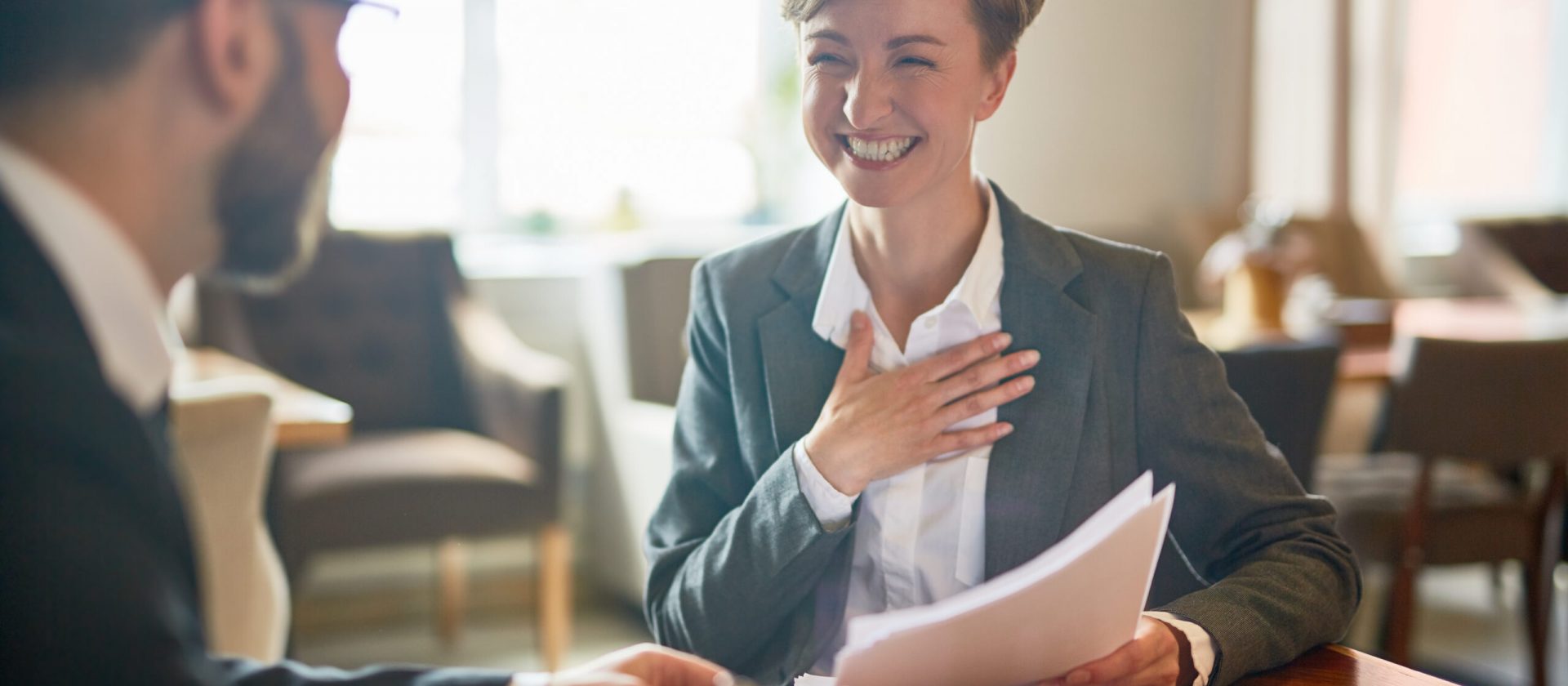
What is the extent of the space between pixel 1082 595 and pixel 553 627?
2.56m

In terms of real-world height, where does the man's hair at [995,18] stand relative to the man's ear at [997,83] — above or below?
above

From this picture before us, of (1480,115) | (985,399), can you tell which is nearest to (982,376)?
(985,399)

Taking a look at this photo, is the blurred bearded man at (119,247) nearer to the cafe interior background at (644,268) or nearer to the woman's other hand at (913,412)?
the woman's other hand at (913,412)

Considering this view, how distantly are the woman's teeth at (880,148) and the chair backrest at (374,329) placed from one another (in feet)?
8.44

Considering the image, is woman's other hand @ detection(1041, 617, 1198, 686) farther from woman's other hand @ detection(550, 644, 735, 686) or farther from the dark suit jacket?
the dark suit jacket

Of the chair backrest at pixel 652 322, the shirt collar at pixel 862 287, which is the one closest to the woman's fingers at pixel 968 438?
the shirt collar at pixel 862 287

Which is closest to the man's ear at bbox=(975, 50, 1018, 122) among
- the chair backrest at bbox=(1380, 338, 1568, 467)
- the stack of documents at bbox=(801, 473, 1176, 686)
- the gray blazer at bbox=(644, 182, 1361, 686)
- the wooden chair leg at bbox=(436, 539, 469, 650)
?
the gray blazer at bbox=(644, 182, 1361, 686)

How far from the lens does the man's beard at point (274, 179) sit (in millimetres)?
547

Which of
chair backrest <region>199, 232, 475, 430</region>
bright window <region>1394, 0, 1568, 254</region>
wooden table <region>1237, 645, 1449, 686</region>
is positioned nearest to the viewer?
wooden table <region>1237, 645, 1449, 686</region>

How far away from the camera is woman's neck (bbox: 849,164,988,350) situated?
3.56 ft

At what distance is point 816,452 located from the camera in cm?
96

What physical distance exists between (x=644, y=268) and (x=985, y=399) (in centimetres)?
220

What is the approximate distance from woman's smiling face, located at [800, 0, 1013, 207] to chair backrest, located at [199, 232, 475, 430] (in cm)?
257

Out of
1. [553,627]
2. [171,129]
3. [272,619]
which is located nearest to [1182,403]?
[171,129]
